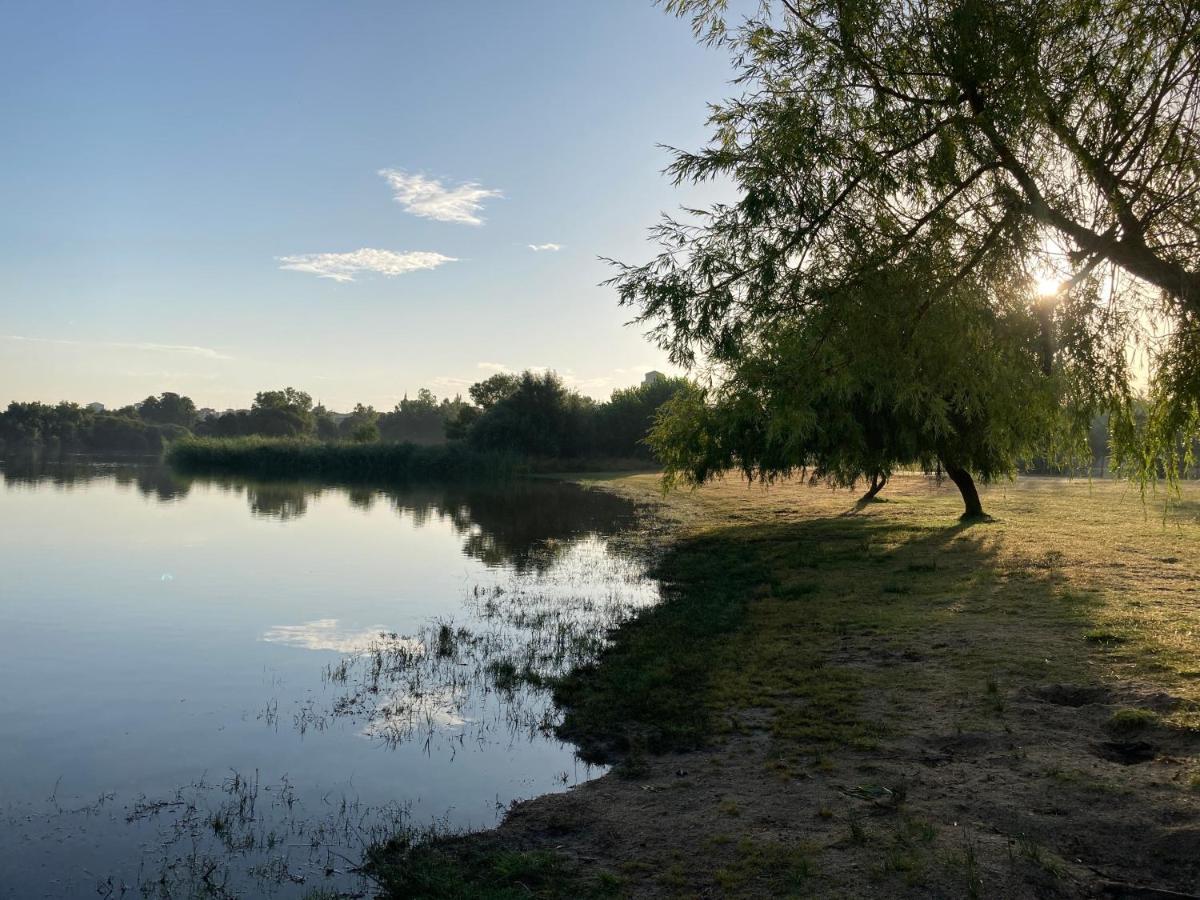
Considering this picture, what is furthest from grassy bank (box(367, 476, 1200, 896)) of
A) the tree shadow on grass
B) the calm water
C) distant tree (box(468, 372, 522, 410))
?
distant tree (box(468, 372, 522, 410))

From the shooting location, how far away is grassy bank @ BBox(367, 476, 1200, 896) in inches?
202

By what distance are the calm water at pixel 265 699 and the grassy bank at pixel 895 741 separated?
0.98 m

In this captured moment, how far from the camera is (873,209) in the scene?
7949mm

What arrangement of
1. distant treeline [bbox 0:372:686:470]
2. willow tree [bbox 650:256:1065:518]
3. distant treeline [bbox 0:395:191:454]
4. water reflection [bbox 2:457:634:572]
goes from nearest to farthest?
willow tree [bbox 650:256:1065:518], water reflection [bbox 2:457:634:572], distant treeline [bbox 0:372:686:470], distant treeline [bbox 0:395:191:454]

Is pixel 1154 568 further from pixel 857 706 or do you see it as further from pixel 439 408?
pixel 439 408

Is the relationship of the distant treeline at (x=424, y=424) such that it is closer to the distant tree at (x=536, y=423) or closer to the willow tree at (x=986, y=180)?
the distant tree at (x=536, y=423)

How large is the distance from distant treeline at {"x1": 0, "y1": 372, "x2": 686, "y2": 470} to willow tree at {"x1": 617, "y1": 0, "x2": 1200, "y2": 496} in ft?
63.7

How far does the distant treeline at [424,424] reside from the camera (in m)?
78.5

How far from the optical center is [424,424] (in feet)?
537

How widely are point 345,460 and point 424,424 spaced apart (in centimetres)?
9441

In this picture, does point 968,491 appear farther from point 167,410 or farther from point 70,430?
point 167,410

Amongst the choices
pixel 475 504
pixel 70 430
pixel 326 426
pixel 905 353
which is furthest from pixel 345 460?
pixel 326 426

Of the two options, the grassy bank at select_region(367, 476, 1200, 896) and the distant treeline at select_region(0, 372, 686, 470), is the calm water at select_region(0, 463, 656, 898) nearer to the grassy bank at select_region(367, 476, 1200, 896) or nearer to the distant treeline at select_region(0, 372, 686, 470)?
the grassy bank at select_region(367, 476, 1200, 896)

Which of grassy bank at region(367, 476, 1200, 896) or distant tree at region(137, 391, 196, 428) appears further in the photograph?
distant tree at region(137, 391, 196, 428)
